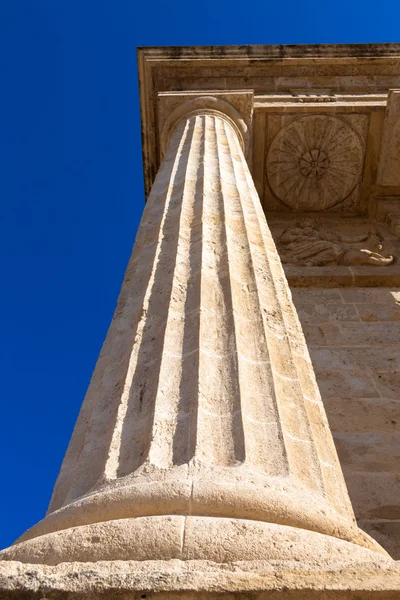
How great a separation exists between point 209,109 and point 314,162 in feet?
7.79

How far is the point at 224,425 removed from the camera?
2.88m

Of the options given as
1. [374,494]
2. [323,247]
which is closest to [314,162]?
[323,247]

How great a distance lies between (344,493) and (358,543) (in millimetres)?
399

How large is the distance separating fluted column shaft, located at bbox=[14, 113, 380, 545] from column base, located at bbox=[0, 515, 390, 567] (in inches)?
2.9

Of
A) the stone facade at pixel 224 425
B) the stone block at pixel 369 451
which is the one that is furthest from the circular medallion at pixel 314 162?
the stone block at pixel 369 451

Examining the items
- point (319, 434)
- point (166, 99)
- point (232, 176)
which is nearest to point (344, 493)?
point (319, 434)

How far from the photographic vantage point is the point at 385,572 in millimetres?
1990

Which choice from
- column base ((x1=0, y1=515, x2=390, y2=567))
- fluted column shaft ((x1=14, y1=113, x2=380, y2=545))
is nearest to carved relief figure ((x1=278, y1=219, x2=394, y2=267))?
fluted column shaft ((x1=14, y1=113, x2=380, y2=545))

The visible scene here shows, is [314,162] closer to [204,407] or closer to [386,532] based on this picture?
[386,532]

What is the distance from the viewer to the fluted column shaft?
2.45m

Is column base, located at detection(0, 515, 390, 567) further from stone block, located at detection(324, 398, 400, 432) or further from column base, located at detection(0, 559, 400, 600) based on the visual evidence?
stone block, located at detection(324, 398, 400, 432)

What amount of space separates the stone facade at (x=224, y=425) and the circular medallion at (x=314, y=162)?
95.8 inches

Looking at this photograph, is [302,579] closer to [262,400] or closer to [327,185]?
[262,400]

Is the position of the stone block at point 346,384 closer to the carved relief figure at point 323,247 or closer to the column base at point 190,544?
the carved relief figure at point 323,247
